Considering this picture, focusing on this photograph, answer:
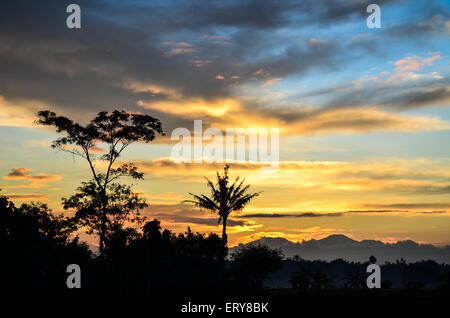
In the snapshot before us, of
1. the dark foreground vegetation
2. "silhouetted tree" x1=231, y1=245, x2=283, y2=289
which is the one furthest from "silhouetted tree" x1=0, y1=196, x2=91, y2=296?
"silhouetted tree" x1=231, y1=245, x2=283, y2=289

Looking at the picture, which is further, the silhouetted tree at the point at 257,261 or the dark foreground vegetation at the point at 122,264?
the silhouetted tree at the point at 257,261

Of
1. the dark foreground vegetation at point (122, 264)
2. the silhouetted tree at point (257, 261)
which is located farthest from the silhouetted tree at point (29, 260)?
the silhouetted tree at point (257, 261)

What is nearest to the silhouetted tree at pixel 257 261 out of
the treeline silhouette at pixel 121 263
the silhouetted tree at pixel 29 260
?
the treeline silhouette at pixel 121 263

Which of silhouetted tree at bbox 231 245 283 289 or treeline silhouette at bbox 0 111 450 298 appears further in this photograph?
silhouetted tree at bbox 231 245 283 289

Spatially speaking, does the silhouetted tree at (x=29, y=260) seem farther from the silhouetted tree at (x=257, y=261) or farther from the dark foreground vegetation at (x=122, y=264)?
the silhouetted tree at (x=257, y=261)

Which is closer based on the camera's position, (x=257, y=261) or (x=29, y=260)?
(x=29, y=260)

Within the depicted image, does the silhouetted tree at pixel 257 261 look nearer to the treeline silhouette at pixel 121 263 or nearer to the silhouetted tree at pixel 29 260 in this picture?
the treeline silhouette at pixel 121 263

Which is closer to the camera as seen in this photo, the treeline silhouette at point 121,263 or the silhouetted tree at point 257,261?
the treeline silhouette at point 121,263

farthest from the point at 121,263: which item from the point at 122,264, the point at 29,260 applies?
the point at 29,260

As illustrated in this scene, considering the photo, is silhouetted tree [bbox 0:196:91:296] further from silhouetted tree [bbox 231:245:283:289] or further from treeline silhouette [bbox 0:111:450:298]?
Answer: silhouetted tree [bbox 231:245:283:289]

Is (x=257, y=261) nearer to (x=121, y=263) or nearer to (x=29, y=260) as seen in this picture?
(x=121, y=263)

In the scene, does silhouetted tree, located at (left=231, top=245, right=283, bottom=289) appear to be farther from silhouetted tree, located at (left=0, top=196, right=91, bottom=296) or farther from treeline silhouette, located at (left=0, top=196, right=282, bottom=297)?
silhouetted tree, located at (left=0, top=196, right=91, bottom=296)
